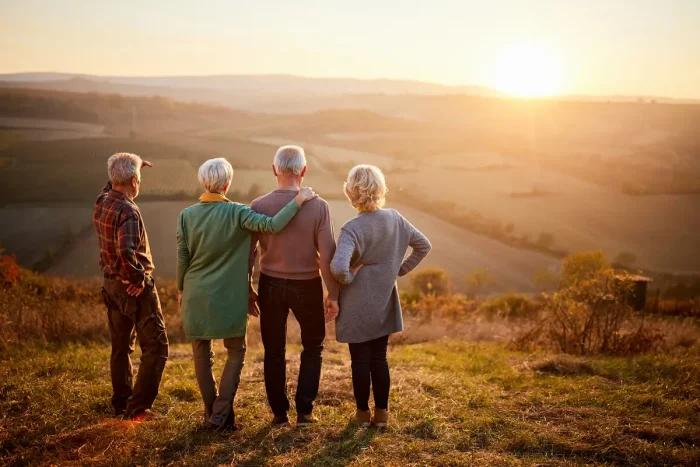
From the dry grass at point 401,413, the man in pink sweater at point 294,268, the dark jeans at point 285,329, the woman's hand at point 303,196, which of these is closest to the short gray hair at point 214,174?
the man in pink sweater at point 294,268

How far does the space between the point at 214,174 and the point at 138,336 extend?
4.57 ft

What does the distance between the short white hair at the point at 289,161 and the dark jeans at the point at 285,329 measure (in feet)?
2.52

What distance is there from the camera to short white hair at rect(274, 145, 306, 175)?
12.9 ft

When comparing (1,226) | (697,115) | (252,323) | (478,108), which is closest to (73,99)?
(1,226)

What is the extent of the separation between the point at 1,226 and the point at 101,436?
66.0 feet

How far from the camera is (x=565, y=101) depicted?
31.5 m

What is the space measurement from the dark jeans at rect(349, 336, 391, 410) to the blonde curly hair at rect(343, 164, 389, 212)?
1.00m

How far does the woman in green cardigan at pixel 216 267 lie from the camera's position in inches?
154

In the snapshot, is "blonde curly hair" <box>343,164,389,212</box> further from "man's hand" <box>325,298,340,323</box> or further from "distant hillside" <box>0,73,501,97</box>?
"distant hillside" <box>0,73,501,97</box>

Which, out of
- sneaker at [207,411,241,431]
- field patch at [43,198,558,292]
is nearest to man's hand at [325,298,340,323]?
sneaker at [207,411,241,431]

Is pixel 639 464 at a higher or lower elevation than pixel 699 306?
higher

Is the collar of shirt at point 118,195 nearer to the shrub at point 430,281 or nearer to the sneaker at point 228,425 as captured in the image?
the sneaker at point 228,425

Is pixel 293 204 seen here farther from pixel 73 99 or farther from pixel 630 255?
pixel 73 99

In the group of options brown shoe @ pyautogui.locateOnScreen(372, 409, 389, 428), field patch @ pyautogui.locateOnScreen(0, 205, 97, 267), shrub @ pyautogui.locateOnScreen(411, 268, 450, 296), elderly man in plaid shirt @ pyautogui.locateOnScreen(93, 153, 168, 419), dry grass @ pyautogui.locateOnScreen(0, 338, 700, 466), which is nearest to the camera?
dry grass @ pyautogui.locateOnScreen(0, 338, 700, 466)
